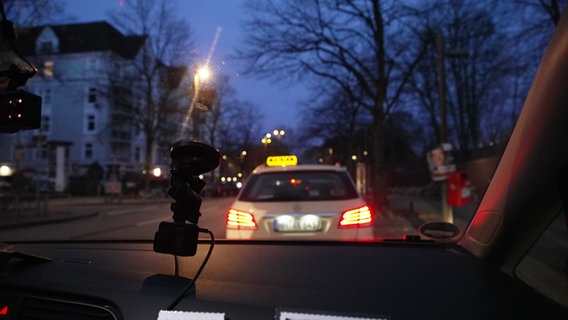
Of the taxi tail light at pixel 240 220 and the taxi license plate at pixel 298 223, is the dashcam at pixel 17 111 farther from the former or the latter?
the taxi license plate at pixel 298 223

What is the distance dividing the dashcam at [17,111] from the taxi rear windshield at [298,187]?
372cm

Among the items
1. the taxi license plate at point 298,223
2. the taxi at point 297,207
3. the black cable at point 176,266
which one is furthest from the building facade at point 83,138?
the black cable at point 176,266

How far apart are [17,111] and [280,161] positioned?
3844 millimetres

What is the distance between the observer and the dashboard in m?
1.61

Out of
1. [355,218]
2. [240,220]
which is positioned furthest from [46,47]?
[355,218]

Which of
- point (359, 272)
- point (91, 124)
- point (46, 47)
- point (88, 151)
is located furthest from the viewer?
point (88, 151)

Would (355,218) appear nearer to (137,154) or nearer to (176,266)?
(176,266)

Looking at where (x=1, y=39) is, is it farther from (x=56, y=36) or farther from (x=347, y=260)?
(x=56, y=36)

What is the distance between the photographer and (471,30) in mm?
12617

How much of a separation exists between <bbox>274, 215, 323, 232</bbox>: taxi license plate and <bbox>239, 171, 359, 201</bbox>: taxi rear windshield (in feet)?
0.88

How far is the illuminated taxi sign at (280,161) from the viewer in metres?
5.37

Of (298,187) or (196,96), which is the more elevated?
(196,96)

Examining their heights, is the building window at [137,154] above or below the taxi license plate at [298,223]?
above

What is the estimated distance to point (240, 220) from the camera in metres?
5.40
